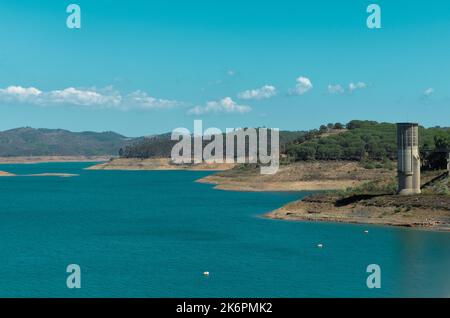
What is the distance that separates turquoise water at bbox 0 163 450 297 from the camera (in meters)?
54.6

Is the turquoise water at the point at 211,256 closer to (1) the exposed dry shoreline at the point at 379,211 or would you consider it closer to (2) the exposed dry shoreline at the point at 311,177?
(1) the exposed dry shoreline at the point at 379,211

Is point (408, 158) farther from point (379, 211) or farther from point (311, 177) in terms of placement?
point (311, 177)

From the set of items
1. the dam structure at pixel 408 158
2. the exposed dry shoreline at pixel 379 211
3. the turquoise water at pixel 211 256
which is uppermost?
the dam structure at pixel 408 158

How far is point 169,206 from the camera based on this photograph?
134 metres

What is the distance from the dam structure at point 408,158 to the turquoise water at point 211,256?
1111 centimetres

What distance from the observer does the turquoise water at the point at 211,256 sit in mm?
54625

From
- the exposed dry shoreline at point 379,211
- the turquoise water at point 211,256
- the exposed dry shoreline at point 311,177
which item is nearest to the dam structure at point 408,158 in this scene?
the exposed dry shoreline at point 379,211

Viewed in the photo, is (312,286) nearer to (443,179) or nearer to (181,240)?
(181,240)

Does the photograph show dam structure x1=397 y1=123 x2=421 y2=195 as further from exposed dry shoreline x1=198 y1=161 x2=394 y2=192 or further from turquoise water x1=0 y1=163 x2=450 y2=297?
exposed dry shoreline x1=198 y1=161 x2=394 y2=192

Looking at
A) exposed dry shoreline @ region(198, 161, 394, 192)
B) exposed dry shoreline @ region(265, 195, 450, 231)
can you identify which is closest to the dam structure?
exposed dry shoreline @ region(265, 195, 450, 231)

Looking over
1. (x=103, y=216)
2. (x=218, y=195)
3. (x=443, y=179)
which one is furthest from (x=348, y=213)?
(x=218, y=195)

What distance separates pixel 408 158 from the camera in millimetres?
94812

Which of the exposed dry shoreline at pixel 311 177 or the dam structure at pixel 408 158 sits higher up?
the dam structure at pixel 408 158

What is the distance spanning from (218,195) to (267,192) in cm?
1543
